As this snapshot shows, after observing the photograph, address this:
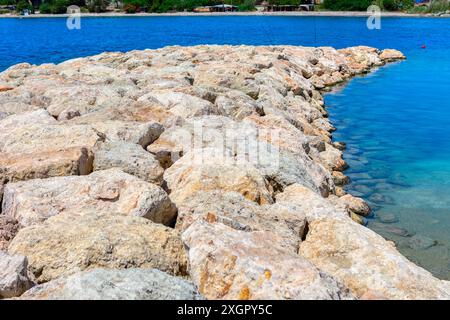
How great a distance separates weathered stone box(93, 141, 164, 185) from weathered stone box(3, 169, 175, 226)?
49cm

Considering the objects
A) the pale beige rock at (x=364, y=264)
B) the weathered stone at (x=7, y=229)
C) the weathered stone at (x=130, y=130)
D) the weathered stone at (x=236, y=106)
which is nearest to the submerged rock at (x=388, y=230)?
the pale beige rock at (x=364, y=264)

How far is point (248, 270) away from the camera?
3963 millimetres

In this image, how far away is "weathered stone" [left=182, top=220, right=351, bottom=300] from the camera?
3.81 m

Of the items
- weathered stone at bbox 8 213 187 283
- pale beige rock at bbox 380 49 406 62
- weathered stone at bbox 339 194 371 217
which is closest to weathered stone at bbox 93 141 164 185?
weathered stone at bbox 8 213 187 283

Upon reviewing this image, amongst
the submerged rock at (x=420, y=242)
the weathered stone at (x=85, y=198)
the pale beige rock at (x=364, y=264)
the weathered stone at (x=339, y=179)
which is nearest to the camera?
the pale beige rock at (x=364, y=264)

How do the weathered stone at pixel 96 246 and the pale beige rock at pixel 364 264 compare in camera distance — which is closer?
the weathered stone at pixel 96 246

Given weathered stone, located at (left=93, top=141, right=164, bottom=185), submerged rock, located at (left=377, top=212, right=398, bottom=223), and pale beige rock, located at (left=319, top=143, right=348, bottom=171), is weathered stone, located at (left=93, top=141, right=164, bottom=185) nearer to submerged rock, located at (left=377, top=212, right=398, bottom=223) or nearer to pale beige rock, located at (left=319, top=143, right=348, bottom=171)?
submerged rock, located at (left=377, top=212, right=398, bottom=223)

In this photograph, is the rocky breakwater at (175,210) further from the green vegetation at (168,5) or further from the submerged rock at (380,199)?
the green vegetation at (168,5)

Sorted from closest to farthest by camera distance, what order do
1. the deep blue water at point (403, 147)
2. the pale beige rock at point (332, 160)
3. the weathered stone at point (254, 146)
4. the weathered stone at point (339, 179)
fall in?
1. the weathered stone at point (254, 146)
2. the deep blue water at point (403, 147)
3. the weathered stone at point (339, 179)
4. the pale beige rock at point (332, 160)

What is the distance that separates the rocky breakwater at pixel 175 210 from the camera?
3.89m

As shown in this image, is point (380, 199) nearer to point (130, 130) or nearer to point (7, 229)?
point (130, 130)

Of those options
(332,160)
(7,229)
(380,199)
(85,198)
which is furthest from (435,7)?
(7,229)

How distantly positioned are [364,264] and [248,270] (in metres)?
1.50

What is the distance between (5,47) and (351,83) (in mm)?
27942
